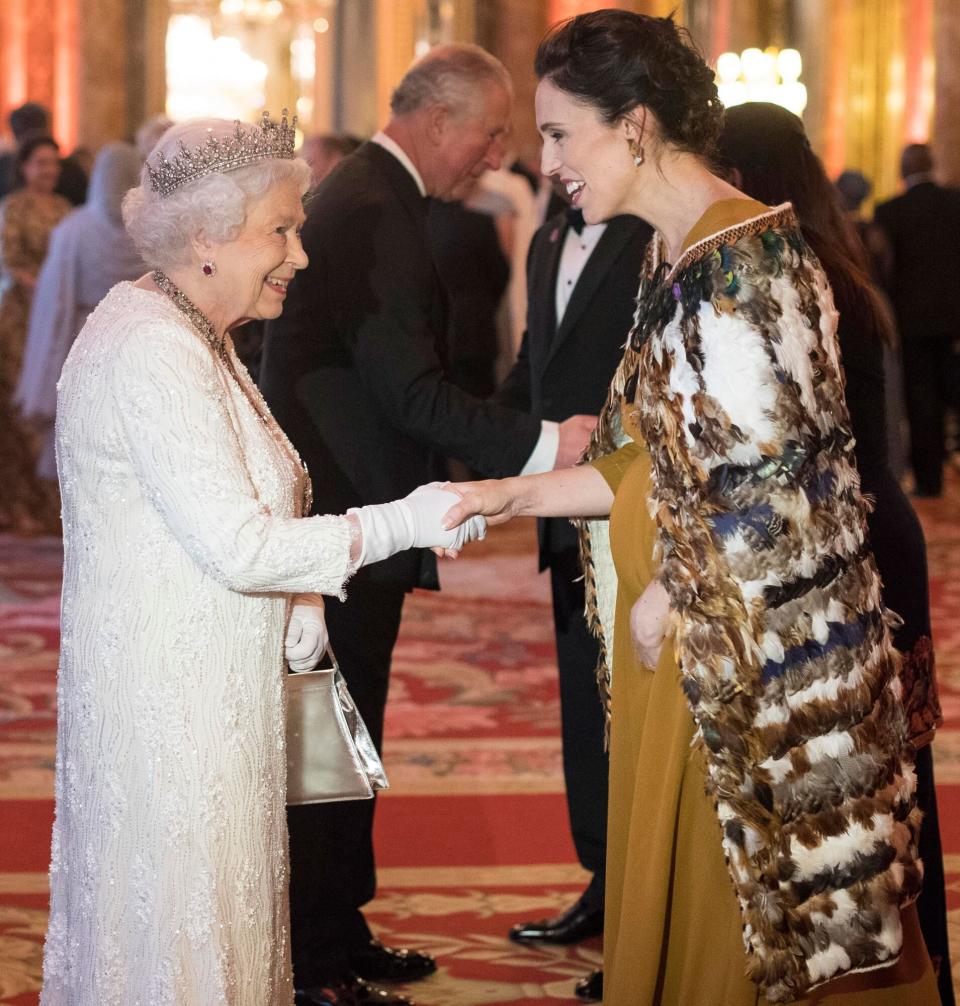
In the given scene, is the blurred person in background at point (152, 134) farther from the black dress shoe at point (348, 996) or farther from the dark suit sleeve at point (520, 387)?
the black dress shoe at point (348, 996)

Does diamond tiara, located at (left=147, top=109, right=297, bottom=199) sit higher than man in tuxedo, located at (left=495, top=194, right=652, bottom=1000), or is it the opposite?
diamond tiara, located at (left=147, top=109, right=297, bottom=199)

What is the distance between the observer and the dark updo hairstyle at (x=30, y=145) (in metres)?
8.34

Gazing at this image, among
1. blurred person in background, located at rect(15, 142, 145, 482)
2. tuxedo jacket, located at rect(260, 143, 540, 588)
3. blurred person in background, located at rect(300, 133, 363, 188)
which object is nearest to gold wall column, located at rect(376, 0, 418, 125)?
blurred person in background, located at rect(15, 142, 145, 482)

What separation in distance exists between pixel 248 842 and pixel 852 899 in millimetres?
846

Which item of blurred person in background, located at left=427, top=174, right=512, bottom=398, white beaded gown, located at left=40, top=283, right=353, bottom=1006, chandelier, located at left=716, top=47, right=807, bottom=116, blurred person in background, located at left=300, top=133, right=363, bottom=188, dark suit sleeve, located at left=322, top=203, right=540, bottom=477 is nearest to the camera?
white beaded gown, located at left=40, top=283, right=353, bottom=1006

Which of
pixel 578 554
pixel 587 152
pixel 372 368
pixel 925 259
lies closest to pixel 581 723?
pixel 578 554

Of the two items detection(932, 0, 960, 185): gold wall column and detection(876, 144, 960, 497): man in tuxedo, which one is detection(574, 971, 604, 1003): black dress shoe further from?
detection(932, 0, 960, 185): gold wall column

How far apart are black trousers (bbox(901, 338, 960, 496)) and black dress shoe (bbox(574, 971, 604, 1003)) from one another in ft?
23.4

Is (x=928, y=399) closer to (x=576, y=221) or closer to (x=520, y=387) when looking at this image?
(x=520, y=387)

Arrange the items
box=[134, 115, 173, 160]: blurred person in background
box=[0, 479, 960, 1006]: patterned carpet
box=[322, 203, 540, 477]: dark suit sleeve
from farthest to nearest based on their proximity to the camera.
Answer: box=[134, 115, 173, 160]: blurred person in background → box=[0, 479, 960, 1006]: patterned carpet → box=[322, 203, 540, 477]: dark suit sleeve

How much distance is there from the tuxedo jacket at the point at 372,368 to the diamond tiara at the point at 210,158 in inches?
34.8

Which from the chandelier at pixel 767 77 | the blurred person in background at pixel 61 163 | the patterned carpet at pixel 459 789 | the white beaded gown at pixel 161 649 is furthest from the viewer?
the chandelier at pixel 767 77

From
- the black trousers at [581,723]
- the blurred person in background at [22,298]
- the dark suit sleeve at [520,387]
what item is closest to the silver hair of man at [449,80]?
the dark suit sleeve at [520,387]

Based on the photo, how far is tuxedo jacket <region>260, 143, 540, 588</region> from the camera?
3.13 meters
